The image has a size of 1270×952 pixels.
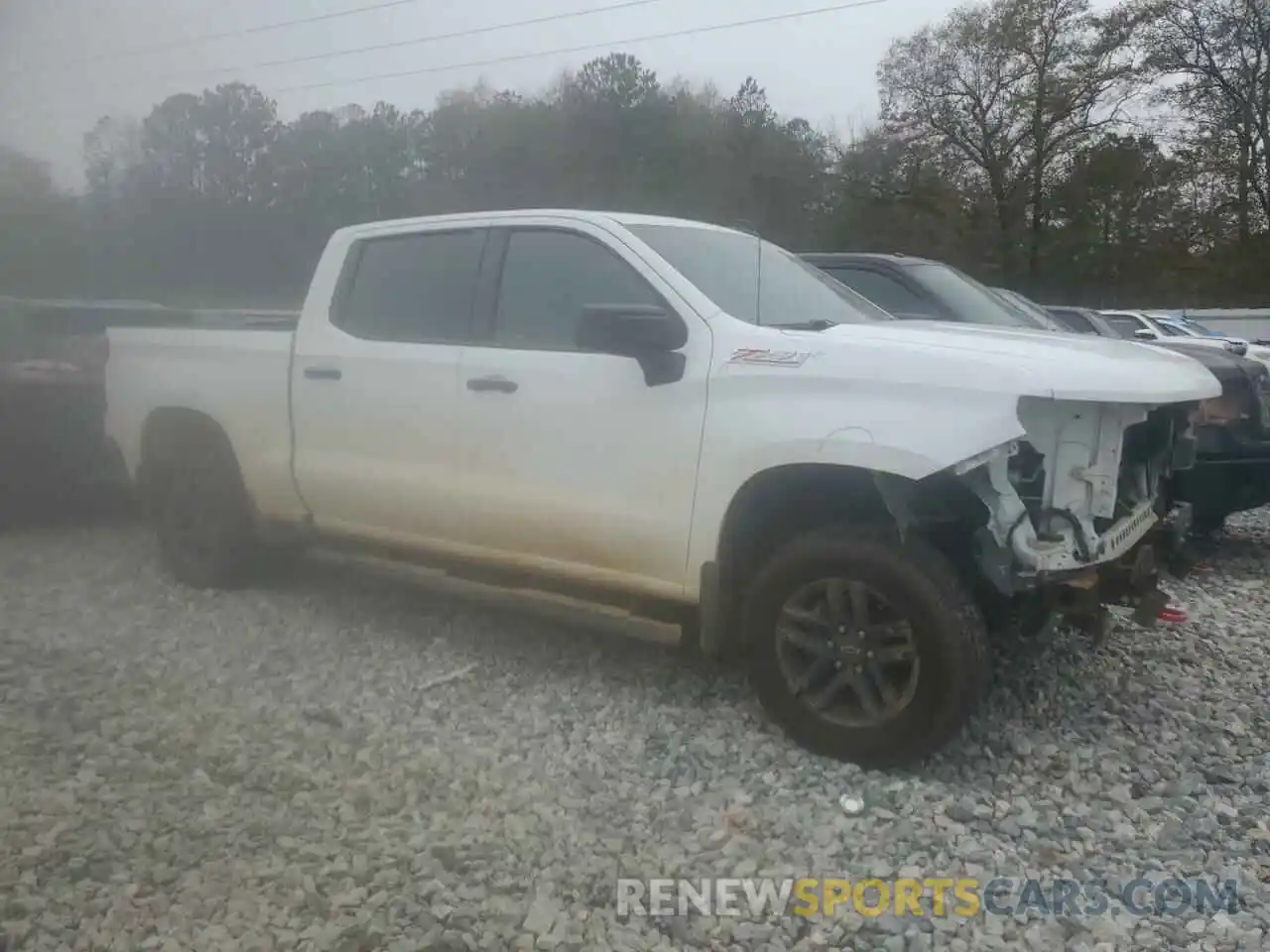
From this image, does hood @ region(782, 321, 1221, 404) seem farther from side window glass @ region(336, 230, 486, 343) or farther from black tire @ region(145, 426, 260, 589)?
black tire @ region(145, 426, 260, 589)

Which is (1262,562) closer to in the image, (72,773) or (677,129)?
(677,129)

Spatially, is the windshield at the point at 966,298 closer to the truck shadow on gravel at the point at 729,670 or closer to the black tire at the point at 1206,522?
the black tire at the point at 1206,522

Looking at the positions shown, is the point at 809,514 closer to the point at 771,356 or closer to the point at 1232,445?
the point at 771,356

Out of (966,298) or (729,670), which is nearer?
(729,670)

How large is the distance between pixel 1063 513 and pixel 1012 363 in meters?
0.49

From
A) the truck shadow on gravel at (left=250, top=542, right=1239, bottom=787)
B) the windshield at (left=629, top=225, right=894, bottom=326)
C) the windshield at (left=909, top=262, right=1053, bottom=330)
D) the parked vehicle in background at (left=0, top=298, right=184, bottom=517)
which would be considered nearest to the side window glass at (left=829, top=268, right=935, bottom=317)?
the windshield at (left=909, top=262, right=1053, bottom=330)

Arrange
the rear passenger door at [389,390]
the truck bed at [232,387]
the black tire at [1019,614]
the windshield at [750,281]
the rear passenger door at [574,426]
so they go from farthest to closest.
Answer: the truck bed at [232,387] < the rear passenger door at [389,390] < the windshield at [750,281] < the rear passenger door at [574,426] < the black tire at [1019,614]

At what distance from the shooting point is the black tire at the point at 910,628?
3.28 m

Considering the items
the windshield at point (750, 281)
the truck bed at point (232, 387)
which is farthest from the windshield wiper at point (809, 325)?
the truck bed at point (232, 387)

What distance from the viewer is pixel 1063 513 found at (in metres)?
3.32

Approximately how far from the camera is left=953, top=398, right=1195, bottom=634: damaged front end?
10.5ft

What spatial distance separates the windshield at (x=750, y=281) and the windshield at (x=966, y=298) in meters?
2.15

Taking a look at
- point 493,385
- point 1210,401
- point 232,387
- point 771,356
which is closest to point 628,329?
point 771,356

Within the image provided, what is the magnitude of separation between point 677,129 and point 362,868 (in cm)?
458
